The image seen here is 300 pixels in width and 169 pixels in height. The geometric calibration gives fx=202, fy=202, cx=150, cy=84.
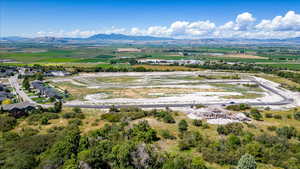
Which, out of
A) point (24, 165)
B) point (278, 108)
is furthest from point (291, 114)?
point (24, 165)

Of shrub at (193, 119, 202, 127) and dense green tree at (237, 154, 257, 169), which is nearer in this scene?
dense green tree at (237, 154, 257, 169)

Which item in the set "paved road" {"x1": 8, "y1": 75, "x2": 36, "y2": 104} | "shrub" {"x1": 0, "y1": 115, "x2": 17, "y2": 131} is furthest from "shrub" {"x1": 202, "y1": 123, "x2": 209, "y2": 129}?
"paved road" {"x1": 8, "y1": 75, "x2": 36, "y2": 104}

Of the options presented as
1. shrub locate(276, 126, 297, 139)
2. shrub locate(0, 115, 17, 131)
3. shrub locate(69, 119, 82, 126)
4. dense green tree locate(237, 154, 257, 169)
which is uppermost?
dense green tree locate(237, 154, 257, 169)

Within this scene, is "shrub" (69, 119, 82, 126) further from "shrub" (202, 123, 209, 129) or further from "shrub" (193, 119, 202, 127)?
"shrub" (202, 123, 209, 129)

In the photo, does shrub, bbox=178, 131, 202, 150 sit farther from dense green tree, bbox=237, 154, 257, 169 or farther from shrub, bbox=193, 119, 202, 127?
dense green tree, bbox=237, 154, 257, 169

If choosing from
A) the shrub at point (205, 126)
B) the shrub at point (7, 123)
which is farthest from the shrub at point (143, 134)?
the shrub at point (7, 123)

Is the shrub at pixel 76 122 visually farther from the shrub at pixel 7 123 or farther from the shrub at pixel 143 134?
the shrub at pixel 143 134

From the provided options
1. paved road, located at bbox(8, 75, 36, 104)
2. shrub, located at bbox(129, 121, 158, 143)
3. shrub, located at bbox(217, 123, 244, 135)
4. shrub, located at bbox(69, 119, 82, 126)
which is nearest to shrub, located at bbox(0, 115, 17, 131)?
shrub, located at bbox(69, 119, 82, 126)

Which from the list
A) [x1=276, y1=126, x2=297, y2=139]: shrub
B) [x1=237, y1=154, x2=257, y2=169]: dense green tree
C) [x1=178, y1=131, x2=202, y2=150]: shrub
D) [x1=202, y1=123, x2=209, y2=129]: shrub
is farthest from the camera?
[x1=202, y1=123, x2=209, y2=129]: shrub

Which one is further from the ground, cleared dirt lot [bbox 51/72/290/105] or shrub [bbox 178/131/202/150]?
cleared dirt lot [bbox 51/72/290/105]

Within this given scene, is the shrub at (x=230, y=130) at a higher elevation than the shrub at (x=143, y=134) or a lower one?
lower

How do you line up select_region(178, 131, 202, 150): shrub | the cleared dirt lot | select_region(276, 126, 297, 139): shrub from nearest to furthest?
select_region(178, 131, 202, 150): shrub
select_region(276, 126, 297, 139): shrub
the cleared dirt lot

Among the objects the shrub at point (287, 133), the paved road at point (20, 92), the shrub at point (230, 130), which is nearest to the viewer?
the shrub at point (287, 133)
